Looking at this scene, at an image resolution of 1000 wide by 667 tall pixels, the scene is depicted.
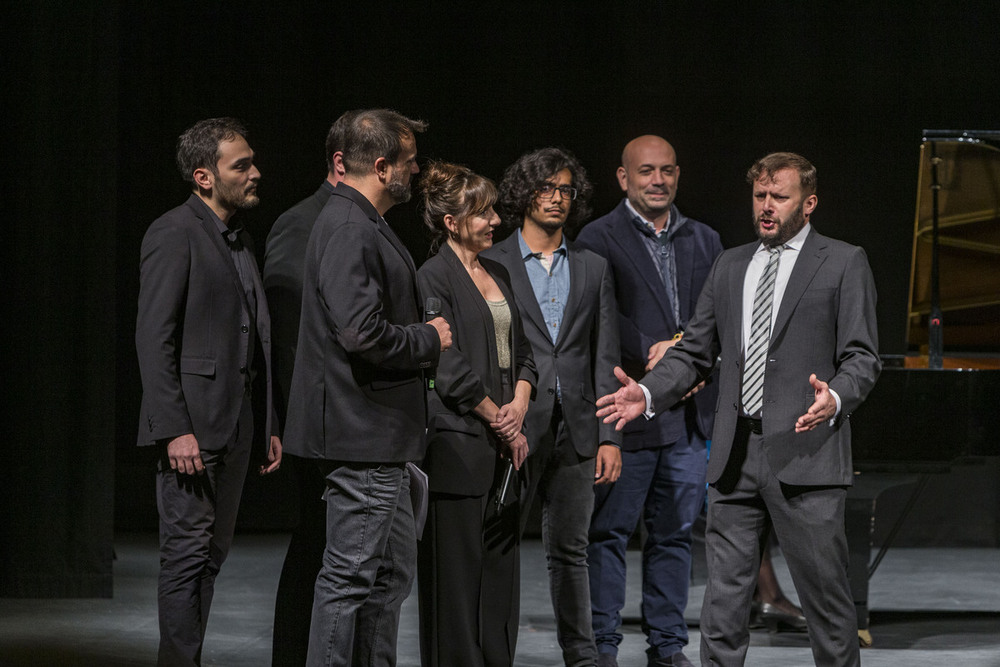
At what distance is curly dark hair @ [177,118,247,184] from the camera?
339 cm

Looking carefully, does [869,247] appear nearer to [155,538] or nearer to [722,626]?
[722,626]

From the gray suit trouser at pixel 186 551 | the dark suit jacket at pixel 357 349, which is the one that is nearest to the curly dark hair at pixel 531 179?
the dark suit jacket at pixel 357 349

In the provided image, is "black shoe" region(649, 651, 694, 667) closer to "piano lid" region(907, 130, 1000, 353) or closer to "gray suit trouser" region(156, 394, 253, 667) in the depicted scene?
"gray suit trouser" region(156, 394, 253, 667)

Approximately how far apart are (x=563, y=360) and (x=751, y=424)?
64cm

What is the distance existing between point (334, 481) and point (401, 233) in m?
3.50

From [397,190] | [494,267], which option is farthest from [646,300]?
[397,190]

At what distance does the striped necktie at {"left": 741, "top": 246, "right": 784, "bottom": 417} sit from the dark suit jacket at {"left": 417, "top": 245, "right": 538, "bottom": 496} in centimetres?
66

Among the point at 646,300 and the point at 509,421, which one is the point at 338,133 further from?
the point at 646,300

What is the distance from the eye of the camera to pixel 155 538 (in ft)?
21.7

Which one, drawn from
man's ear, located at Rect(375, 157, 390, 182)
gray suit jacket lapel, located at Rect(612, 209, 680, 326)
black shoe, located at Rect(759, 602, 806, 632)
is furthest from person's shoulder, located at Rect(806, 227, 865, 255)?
black shoe, located at Rect(759, 602, 806, 632)

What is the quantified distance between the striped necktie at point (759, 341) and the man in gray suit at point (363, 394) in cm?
83

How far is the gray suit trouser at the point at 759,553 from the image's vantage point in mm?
3201

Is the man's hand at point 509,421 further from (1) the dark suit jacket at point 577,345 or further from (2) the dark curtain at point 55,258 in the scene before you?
(2) the dark curtain at point 55,258

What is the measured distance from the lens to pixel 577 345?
373 cm
